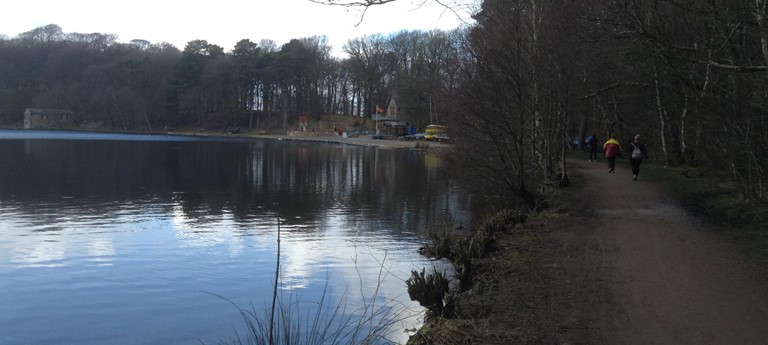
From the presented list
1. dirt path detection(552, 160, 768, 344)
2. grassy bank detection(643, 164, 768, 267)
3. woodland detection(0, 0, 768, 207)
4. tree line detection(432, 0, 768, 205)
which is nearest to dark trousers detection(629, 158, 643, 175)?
grassy bank detection(643, 164, 768, 267)

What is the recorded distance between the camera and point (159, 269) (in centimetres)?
1176

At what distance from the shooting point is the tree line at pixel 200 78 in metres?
93.2

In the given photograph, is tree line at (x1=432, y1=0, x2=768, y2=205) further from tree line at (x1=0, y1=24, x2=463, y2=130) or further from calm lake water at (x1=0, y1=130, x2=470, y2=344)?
tree line at (x1=0, y1=24, x2=463, y2=130)

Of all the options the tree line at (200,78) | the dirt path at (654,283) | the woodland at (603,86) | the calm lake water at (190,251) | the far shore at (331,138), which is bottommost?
the calm lake water at (190,251)

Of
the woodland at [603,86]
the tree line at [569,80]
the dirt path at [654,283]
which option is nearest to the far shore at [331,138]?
the woodland at [603,86]

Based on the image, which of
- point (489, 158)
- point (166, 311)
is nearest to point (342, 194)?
point (489, 158)

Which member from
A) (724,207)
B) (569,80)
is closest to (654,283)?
(724,207)

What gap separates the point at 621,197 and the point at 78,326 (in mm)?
11732

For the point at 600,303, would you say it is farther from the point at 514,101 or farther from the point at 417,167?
the point at 417,167

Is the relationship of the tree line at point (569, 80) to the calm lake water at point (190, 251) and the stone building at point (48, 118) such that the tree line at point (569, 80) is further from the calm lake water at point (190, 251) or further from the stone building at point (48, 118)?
the stone building at point (48, 118)

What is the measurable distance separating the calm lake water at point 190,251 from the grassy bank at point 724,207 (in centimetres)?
502

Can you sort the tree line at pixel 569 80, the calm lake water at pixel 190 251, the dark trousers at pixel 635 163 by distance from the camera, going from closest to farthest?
the calm lake water at pixel 190 251 → the tree line at pixel 569 80 → the dark trousers at pixel 635 163

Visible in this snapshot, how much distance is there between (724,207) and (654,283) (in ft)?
23.2

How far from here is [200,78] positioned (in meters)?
103
